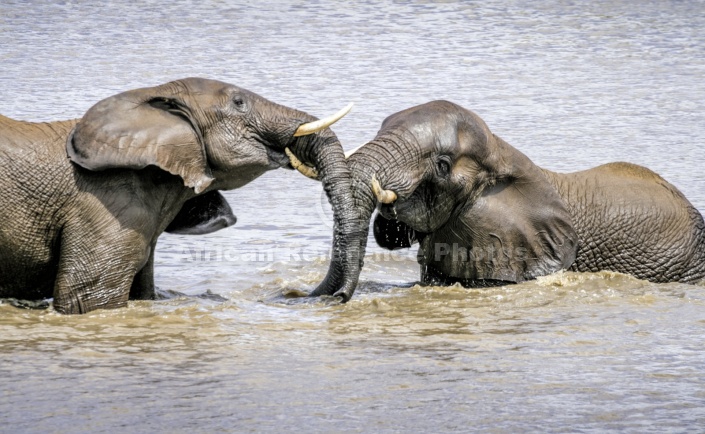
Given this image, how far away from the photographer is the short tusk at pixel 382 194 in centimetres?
957

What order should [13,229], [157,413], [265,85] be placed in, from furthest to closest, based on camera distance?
1. [265,85]
2. [13,229]
3. [157,413]

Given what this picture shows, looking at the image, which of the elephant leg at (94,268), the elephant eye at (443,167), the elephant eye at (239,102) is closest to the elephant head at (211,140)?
the elephant eye at (239,102)

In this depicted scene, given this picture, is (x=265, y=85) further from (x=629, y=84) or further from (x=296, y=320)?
(x=296, y=320)

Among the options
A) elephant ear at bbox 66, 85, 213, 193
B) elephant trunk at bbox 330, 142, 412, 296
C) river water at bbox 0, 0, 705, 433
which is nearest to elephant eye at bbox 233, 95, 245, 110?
elephant ear at bbox 66, 85, 213, 193

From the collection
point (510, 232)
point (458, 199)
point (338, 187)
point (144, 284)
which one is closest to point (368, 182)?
point (338, 187)

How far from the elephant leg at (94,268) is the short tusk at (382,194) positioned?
1638mm

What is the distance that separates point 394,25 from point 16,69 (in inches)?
302

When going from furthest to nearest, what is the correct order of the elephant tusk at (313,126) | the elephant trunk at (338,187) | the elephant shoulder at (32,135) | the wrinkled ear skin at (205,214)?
1. the wrinkled ear skin at (205,214)
2. the elephant trunk at (338,187)
3. the elephant tusk at (313,126)
4. the elephant shoulder at (32,135)

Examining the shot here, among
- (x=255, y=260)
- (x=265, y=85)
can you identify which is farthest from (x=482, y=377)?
(x=265, y=85)

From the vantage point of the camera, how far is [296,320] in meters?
9.45

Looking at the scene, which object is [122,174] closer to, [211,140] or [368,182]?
[211,140]

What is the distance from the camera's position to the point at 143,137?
357 inches

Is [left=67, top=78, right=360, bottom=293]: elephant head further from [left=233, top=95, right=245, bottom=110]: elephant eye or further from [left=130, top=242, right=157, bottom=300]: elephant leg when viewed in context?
[left=130, top=242, right=157, bottom=300]: elephant leg

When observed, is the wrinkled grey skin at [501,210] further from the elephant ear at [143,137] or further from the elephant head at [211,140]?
the elephant ear at [143,137]
